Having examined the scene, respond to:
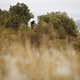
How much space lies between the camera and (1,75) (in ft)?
14.1

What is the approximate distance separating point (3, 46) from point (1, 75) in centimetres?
103

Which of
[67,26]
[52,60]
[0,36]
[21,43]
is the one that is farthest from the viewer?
[67,26]

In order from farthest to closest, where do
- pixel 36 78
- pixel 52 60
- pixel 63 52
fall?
1. pixel 63 52
2. pixel 52 60
3. pixel 36 78

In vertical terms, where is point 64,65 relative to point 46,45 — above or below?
below

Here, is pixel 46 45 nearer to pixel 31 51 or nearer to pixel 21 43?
pixel 31 51

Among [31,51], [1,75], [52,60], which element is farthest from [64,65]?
[1,75]

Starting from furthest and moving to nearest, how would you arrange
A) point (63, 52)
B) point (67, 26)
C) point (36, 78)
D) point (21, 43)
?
1. point (67, 26)
2. point (21, 43)
3. point (63, 52)
4. point (36, 78)

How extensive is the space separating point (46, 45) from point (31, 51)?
0.82 ft

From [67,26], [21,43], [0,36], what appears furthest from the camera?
[67,26]

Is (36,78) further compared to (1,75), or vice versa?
(1,75)

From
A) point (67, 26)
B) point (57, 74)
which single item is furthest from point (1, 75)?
point (67, 26)

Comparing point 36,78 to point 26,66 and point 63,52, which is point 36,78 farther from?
point 63,52

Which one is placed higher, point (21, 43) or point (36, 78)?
point (21, 43)

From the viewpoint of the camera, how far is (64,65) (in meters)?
4.34
